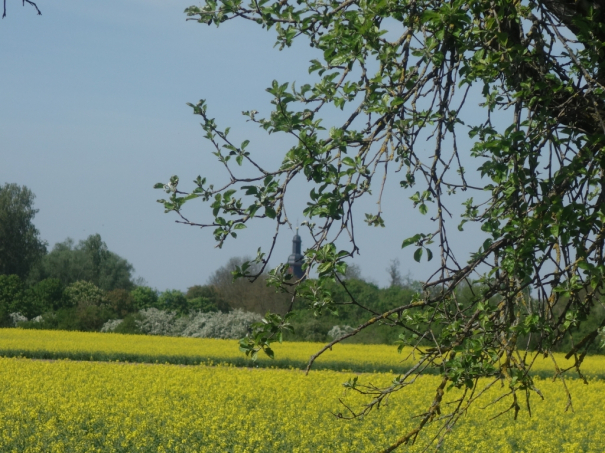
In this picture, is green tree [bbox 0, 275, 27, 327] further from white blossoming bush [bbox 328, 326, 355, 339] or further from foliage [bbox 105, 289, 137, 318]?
white blossoming bush [bbox 328, 326, 355, 339]

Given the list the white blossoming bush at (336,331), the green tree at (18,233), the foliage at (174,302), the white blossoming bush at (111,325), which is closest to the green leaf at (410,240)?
the white blossoming bush at (336,331)

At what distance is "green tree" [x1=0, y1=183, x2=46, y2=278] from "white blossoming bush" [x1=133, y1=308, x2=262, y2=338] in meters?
26.6

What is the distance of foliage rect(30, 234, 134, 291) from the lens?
198ft

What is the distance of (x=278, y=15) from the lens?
3.40 metres

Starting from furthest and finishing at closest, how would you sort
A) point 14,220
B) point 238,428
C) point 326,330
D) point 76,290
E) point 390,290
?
point 14,220
point 390,290
point 76,290
point 326,330
point 238,428

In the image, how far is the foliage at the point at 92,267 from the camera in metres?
60.3

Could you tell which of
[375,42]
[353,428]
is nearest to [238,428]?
[353,428]

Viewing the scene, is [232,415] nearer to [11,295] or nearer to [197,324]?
[197,324]

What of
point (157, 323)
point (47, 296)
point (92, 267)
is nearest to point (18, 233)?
point (92, 267)

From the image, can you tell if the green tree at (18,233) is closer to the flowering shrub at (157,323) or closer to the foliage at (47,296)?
the foliage at (47,296)

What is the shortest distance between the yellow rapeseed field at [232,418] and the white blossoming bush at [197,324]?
1806cm

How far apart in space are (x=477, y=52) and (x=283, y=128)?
39.6 inches

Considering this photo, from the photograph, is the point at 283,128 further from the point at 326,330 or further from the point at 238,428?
the point at 326,330

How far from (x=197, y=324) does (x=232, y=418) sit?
23.5m
